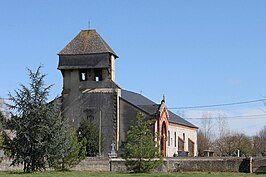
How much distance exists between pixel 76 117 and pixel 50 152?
25.4 meters

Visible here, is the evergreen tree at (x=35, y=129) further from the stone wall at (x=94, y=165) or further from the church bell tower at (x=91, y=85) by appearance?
the church bell tower at (x=91, y=85)

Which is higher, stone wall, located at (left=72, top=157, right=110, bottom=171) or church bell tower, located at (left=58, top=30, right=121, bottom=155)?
church bell tower, located at (left=58, top=30, right=121, bottom=155)

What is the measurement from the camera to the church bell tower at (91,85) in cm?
6856

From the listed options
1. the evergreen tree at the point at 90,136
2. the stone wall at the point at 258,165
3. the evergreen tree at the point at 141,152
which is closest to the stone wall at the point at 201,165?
the stone wall at the point at 258,165

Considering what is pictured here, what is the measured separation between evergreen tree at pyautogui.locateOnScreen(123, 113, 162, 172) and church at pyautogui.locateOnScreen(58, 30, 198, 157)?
21.6 metres

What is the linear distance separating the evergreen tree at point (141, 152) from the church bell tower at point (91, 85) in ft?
72.0

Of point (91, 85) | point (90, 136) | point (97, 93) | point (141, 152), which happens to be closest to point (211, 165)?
point (141, 152)

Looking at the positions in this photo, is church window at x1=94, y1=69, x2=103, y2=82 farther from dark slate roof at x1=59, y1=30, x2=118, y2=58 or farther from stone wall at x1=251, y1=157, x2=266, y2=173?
stone wall at x1=251, y1=157, x2=266, y2=173

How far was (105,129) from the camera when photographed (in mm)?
Answer: 68875

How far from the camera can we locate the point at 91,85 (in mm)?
69625

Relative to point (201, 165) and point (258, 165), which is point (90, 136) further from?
point (258, 165)

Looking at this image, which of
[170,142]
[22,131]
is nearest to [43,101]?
[22,131]

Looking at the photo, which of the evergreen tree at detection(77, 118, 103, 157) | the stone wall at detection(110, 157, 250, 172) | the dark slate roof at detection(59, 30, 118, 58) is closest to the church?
the dark slate roof at detection(59, 30, 118, 58)

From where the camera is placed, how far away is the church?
68625 mm
